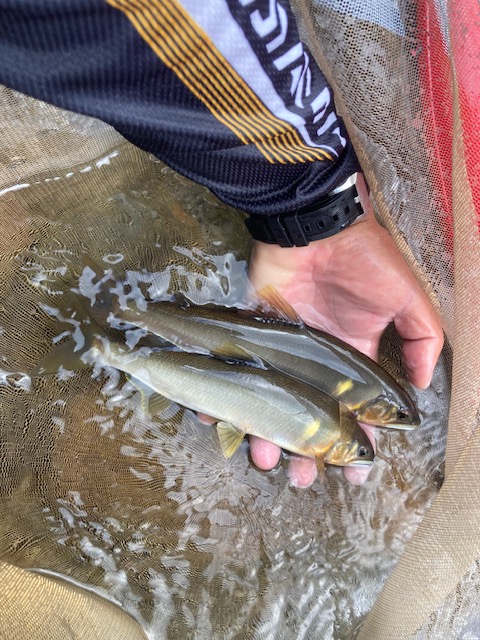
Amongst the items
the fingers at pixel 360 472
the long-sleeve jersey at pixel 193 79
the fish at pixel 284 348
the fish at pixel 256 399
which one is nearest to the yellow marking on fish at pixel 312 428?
the fish at pixel 256 399

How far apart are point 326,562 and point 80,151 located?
1764mm

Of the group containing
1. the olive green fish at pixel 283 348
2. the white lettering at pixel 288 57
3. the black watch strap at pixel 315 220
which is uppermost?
the white lettering at pixel 288 57

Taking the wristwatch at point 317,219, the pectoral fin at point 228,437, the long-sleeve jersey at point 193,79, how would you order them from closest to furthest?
the long-sleeve jersey at point 193,79 < the wristwatch at point 317,219 < the pectoral fin at point 228,437

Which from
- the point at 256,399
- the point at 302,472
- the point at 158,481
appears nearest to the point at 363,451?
the point at 302,472

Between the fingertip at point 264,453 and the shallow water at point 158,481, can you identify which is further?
the fingertip at point 264,453

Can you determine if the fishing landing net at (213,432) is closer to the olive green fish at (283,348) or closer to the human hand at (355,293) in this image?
the human hand at (355,293)

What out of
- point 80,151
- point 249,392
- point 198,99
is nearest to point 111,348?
point 249,392

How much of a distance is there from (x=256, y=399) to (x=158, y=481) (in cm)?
50

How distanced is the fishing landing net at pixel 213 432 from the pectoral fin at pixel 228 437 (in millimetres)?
113

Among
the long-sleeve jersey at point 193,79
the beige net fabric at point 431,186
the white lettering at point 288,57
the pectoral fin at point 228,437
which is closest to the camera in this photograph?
the long-sleeve jersey at point 193,79

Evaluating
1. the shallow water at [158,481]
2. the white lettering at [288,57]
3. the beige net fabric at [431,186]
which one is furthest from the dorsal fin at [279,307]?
the white lettering at [288,57]

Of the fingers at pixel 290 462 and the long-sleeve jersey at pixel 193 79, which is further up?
the long-sleeve jersey at pixel 193 79

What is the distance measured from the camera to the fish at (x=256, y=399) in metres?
1.71

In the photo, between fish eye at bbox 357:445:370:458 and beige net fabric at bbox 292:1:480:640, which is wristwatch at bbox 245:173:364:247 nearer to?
beige net fabric at bbox 292:1:480:640
